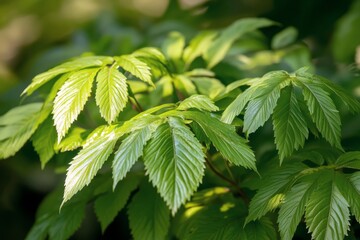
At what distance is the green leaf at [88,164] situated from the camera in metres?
0.70

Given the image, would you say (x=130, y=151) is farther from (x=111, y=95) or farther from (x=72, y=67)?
(x=72, y=67)

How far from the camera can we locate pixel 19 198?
76.0 inches

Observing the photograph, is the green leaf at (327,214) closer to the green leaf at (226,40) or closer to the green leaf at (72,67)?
the green leaf at (72,67)

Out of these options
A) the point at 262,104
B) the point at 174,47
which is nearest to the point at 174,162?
the point at 262,104

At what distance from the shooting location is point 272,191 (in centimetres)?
79

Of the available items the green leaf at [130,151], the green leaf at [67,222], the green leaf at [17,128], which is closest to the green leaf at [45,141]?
the green leaf at [17,128]

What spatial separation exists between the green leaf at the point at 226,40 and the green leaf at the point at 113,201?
375 mm

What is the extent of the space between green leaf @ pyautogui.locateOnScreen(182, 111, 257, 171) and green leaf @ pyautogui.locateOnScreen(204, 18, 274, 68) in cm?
45

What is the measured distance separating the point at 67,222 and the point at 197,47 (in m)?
0.54

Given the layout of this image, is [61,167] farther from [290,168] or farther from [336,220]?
[336,220]

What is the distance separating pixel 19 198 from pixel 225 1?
110 cm

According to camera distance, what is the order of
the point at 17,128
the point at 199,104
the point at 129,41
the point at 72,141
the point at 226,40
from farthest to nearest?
the point at 129,41 → the point at 226,40 → the point at 17,128 → the point at 72,141 → the point at 199,104

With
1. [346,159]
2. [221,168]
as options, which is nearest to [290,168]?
[346,159]

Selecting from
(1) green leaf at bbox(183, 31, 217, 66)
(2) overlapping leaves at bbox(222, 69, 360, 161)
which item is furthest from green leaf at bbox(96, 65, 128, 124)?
(1) green leaf at bbox(183, 31, 217, 66)
